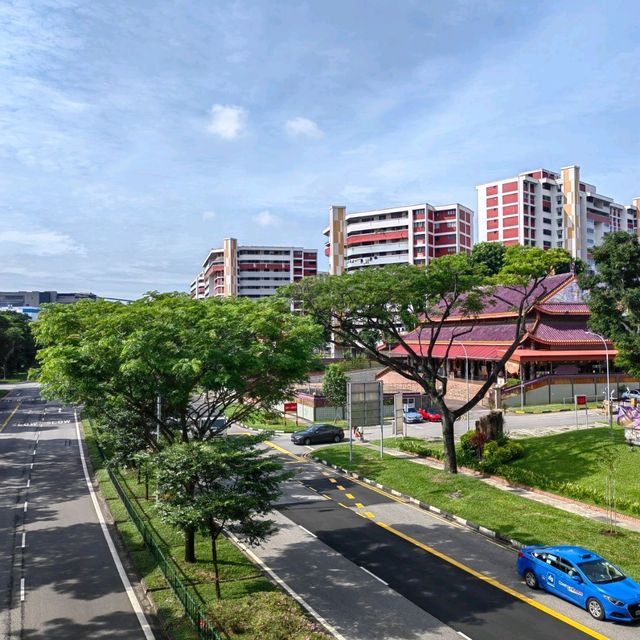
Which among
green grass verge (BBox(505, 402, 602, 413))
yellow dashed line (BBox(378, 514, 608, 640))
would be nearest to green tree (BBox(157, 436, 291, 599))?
yellow dashed line (BBox(378, 514, 608, 640))

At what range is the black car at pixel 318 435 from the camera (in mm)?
45562

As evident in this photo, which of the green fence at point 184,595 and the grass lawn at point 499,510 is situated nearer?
the green fence at point 184,595

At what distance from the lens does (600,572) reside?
56.4 ft

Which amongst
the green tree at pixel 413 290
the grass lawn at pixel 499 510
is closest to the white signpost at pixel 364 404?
the grass lawn at pixel 499 510

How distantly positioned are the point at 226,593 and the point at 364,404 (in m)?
19.5

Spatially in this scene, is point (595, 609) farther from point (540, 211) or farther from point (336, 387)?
point (540, 211)

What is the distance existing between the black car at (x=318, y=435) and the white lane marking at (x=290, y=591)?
70.1 ft

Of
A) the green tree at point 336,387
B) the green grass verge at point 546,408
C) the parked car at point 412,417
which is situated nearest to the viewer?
the parked car at point 412,417

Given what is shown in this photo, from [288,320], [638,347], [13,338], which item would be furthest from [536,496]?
[13,338]

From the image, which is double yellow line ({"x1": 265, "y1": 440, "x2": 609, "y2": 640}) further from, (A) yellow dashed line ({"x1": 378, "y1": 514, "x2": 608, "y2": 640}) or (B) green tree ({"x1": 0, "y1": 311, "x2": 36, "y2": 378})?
(B) green tree ({"x1": 0, "y1": 311, "x2": 36, "y2": 378})

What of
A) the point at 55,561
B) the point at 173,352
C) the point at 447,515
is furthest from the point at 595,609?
the point at 55,561

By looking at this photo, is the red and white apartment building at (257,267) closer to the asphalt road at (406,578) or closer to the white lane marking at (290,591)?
the asphalt road at (406,578)

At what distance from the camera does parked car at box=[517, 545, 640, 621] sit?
1612 centimetres

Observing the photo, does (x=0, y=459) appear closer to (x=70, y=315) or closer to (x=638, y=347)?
(x=70, y=315)
